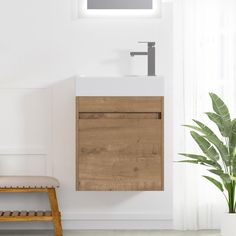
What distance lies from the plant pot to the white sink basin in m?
0.91

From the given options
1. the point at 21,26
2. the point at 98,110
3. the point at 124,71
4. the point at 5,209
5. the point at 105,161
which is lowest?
the point at 5,209

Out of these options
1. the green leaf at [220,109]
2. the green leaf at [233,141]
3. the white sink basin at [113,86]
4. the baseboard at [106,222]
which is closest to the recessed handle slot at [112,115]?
the white sink basin at [113,86]

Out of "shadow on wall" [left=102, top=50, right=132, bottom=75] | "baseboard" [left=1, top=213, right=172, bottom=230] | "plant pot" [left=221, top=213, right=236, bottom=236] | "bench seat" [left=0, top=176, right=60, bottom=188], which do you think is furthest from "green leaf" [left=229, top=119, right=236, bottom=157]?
"bench seat" [left=0, top=176, right=60, bottom=188]

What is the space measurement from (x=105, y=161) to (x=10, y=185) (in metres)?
0.65

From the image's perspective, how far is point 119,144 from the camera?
412cm

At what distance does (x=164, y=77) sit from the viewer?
4.41 metres

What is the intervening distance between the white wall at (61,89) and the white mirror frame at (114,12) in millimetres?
44

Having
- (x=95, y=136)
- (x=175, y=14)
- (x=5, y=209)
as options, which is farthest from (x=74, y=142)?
(x=175, y=14)

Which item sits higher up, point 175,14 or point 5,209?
point 175,14

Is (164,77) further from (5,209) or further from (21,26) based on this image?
(5,209)

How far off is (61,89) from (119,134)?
0.64 meters

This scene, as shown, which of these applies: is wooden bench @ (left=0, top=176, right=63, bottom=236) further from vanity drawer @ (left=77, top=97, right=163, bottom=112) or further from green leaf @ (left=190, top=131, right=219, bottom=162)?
green leaf @ (left=190, top=131, right=219, bottom=162)

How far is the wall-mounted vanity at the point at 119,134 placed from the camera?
13.5 ft

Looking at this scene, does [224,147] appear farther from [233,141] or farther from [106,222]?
[106,222]
